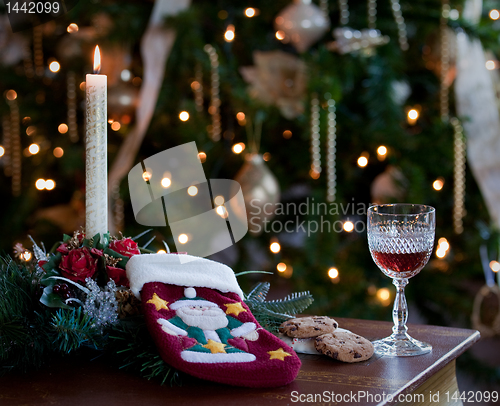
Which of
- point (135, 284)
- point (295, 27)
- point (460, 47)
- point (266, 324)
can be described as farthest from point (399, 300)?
point (460, 47)

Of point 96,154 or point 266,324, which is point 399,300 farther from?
point 96,154

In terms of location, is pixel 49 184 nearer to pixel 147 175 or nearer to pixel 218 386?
pixel 147 175

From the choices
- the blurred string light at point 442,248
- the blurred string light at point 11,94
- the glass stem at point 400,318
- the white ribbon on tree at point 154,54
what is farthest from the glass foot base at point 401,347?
the blurred string light at point 11,94

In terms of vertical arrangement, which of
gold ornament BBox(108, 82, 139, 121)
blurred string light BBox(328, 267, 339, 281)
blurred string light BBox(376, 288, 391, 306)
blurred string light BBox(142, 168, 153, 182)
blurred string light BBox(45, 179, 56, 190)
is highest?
gold ornament BBox(108, 82, 139, 121)

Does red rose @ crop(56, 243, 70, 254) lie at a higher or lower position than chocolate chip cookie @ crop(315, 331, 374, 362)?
higher

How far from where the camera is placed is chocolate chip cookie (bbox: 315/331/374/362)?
522 millimetres

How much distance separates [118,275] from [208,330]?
12cm

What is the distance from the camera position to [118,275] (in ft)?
1.86

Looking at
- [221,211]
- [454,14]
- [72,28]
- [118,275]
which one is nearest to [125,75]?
[72,28]

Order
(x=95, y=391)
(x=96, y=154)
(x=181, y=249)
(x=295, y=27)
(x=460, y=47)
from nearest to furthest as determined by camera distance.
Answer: (x=95, y=391)
(x=96, y=154)
(x=181, y=249)
(x=295, y=27)
(x=460, y=47)

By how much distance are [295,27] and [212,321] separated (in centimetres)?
89

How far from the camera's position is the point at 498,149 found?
4.32 ft

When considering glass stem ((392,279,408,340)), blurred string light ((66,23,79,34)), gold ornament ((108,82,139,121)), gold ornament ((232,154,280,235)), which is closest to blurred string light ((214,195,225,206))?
gold ornament ((232,154,280,235))

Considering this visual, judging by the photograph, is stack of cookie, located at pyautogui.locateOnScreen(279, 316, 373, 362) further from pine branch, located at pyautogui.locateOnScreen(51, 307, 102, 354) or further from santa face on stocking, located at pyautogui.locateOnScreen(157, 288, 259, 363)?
pine branch, located at pyautogui.locateOnScreen(51, 307, 102, 354)
